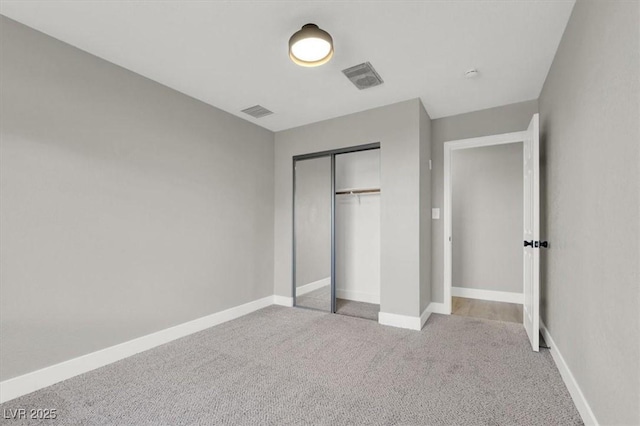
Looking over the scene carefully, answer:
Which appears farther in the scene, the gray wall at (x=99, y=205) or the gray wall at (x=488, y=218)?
the gray wall at (x=488, y=218)

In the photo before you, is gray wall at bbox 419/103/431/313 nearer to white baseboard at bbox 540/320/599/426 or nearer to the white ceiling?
the white ceiling

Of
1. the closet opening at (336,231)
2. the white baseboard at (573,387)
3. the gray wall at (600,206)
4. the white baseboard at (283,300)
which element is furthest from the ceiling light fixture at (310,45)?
the white baseboard at (283,300)

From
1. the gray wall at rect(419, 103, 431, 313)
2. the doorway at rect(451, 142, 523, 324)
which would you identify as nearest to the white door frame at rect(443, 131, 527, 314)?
the gray wall at rect(419, 103, 431, 313)

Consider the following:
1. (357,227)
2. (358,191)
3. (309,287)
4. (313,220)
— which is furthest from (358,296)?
(358,191)

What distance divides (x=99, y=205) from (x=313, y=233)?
2.45 m

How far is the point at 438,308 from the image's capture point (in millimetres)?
3852

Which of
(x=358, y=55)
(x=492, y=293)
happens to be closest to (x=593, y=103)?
(x=358, y=55)

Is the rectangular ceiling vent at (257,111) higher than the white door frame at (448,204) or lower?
higher

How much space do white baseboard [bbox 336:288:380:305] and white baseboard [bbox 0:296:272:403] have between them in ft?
5.12

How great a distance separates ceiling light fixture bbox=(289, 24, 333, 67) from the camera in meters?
2.02

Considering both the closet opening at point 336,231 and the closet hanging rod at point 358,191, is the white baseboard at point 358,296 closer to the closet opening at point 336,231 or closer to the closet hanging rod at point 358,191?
the closet opening at point 336,231

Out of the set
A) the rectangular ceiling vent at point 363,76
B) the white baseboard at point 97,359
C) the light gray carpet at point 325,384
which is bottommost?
the light gray carpet at point 325,384

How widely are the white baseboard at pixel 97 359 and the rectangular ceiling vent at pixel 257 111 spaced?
7.84ft

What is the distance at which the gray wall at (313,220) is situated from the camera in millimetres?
4074
